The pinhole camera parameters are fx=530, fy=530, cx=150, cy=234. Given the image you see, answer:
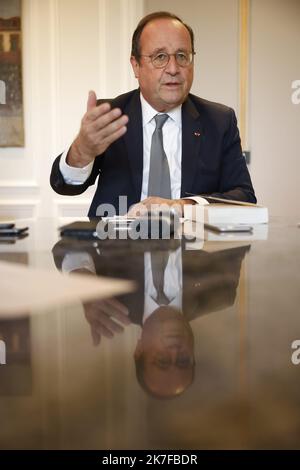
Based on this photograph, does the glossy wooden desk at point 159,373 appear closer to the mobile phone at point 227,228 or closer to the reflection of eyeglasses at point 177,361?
the reflection of eyeglasses at point 177,361

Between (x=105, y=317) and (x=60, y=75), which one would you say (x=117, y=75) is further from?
(x=105, y=317)

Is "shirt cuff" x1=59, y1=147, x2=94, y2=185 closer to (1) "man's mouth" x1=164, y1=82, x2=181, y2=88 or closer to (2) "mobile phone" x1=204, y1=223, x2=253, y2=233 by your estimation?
(1) "man's mouth" x1=164, y1=82, x2=181, y2=88

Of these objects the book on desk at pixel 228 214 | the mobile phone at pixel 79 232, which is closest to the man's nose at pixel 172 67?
the book on desk at pixel 228 214

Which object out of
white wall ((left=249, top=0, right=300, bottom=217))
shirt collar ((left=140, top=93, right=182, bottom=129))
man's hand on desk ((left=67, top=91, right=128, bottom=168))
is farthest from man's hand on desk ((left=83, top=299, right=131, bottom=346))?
white wall ((left=249, top=0, right=300, bottom=217))

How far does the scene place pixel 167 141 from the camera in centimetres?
198

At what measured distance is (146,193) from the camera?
1.90m

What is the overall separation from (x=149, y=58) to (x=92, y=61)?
1776 millimetres

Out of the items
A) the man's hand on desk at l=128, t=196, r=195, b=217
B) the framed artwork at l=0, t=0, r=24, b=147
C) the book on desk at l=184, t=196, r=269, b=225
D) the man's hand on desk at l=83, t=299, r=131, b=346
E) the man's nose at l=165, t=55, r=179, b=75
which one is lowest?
the man's hand on desk at l=83, t=299, r=131, b=346

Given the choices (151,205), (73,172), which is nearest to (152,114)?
(73,172)

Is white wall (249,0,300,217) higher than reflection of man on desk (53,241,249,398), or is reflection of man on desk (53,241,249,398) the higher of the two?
white wall (249,0,300,217)

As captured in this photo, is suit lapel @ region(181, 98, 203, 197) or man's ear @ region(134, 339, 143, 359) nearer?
man's ear @ region(134, 339, 143, 359)

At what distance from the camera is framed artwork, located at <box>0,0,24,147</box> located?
142 inches

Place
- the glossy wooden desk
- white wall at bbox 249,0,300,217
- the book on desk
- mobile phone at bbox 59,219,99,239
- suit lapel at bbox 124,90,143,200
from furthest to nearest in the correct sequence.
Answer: white wall at bbox 249,0,300,217
suit lapel at bbox 124,90,143,200
the book on desk
mobile phone at bbox 59,219,99,239
the glossy wooden desk

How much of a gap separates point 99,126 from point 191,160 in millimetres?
617
